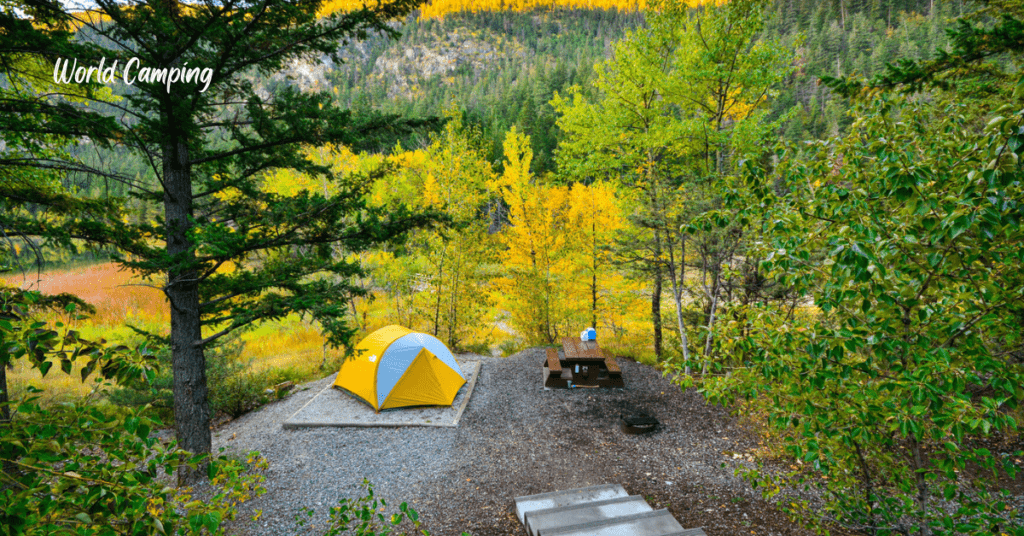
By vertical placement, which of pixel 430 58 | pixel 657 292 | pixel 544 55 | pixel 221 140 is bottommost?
pixel 657 292

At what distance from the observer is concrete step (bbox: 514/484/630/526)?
460 centimetres

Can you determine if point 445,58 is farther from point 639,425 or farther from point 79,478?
point 79,478

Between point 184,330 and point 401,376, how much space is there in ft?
12.2

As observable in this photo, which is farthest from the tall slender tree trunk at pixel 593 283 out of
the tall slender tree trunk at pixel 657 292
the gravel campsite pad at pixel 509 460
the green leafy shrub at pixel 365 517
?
the green leafy shrub at pixel 365 517

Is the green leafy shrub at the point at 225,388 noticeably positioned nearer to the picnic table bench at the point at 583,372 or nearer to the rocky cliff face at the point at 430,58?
the picnic table bench at the point at 583,372

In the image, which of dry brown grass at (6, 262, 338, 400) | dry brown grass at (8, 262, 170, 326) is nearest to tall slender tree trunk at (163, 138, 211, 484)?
dry brown grass at (6, 262, 338, 400)

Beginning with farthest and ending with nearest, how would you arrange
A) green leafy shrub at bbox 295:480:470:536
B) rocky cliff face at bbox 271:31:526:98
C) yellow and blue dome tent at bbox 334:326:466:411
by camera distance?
rocky cliff face at bbox 271:31:526:98 → yellow and blue dome tent at bbox 334:326:466:411 → green leafy shrub at bbox 295:480:470:536

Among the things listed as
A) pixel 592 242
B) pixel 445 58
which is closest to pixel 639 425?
pixel 592 242

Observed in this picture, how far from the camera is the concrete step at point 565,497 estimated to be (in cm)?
460

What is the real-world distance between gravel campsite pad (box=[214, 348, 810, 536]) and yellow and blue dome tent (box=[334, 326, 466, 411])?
0.70m

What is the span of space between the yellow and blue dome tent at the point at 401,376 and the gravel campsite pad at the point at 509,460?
27.4 inches

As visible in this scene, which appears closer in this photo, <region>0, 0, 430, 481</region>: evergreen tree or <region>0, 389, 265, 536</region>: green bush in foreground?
<region>0, 389, 265, 536</region>: green bush in foreground

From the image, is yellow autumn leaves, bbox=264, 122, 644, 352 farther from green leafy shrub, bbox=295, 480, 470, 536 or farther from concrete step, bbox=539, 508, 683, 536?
concrete step, bbox=539, 508, 683, 536

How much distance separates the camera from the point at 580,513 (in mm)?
4133
